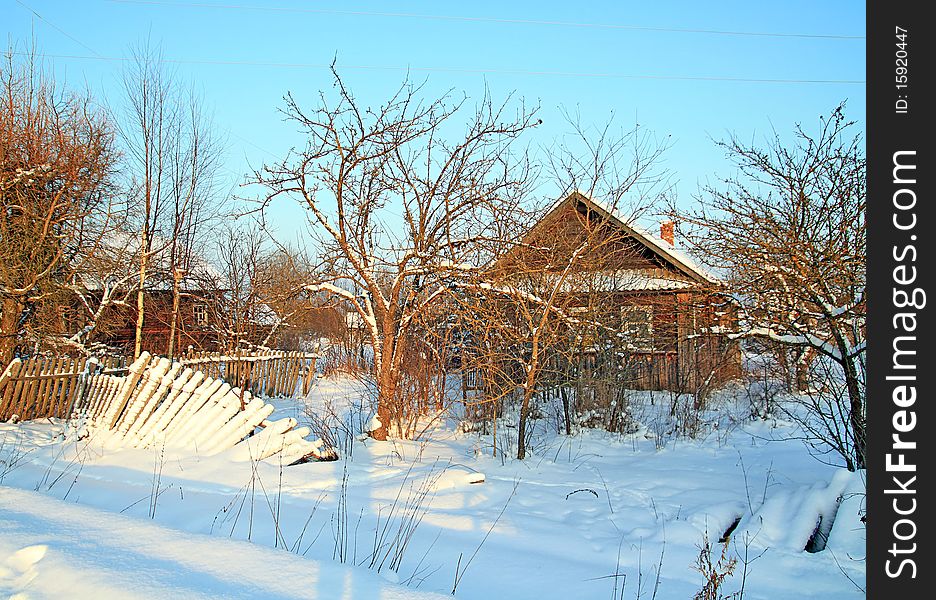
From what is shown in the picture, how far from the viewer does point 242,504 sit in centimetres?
439

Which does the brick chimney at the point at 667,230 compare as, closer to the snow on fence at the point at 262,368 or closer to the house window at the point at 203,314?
the snow on fence at the point at 262,368

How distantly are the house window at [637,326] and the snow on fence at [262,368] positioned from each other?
24.3ft

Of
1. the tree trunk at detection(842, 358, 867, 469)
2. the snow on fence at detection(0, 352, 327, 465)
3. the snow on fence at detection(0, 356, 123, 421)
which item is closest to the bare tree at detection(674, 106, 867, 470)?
the tree trunk at detection(842, 358, 867, 469)

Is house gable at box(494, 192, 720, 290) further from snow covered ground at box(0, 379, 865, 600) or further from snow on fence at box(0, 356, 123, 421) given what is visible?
snow on fence at box(0, 356, 123, 421)

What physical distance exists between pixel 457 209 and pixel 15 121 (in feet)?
32.9

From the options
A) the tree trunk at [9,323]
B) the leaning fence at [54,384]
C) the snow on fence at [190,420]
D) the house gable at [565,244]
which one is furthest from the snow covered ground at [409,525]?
the tree trunk at [9,323]

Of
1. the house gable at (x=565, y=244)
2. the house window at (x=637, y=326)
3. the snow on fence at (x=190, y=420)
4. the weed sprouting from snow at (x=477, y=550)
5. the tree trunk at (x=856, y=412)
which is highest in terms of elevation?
the house gable at (x=565, y=244)

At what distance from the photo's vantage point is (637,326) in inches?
414

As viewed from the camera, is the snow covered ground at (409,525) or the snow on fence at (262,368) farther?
the snow on fence at (262,368)

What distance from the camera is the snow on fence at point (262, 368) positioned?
13.2 metres

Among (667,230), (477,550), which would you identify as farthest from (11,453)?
(667,230)

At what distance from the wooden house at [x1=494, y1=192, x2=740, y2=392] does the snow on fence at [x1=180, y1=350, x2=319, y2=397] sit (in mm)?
7237
